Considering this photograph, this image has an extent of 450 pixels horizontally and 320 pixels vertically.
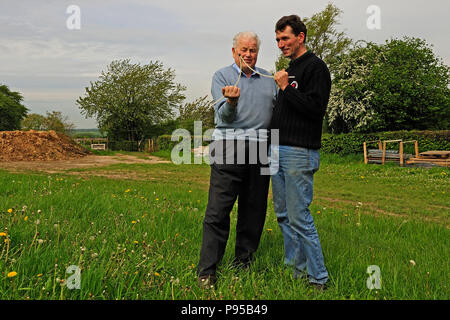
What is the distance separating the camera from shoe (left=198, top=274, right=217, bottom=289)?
2.49 m

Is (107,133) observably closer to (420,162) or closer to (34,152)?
(34,152)

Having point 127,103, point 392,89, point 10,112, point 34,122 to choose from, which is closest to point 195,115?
point 127,103

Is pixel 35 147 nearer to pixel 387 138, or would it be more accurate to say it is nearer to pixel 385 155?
pixel 385 155

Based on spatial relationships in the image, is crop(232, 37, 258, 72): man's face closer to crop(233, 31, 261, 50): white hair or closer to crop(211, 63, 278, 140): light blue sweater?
crop(233, 31, 261, 50): white hair

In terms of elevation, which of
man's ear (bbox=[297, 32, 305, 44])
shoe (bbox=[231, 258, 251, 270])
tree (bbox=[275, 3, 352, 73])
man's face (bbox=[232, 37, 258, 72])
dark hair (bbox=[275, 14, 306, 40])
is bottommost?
shoe (bbox=[231, 258, 251, 270])

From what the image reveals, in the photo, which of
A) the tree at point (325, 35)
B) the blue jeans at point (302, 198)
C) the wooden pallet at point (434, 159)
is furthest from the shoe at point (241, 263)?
the tree at point (325, 35)

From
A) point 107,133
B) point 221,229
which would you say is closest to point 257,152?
point 221,229

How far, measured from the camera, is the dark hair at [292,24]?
2.62 m

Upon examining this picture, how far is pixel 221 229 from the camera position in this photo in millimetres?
2848

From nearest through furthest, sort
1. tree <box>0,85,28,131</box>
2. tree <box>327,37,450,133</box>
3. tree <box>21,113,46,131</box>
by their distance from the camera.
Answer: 1. tree <box>327,37,450,133</box>
2. tree <box>0,85,28,131</box>
3. tree <box>21,113,46,131</box>

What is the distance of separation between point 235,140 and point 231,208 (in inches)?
23.9

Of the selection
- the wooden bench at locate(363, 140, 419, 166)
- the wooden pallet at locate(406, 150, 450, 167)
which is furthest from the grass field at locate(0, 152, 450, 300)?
the wooden bench at locate(363, 140, 419, 166)

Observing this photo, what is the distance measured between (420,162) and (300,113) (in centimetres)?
1560

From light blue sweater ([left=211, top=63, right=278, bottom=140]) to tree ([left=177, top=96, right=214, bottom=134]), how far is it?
26.5 meters
